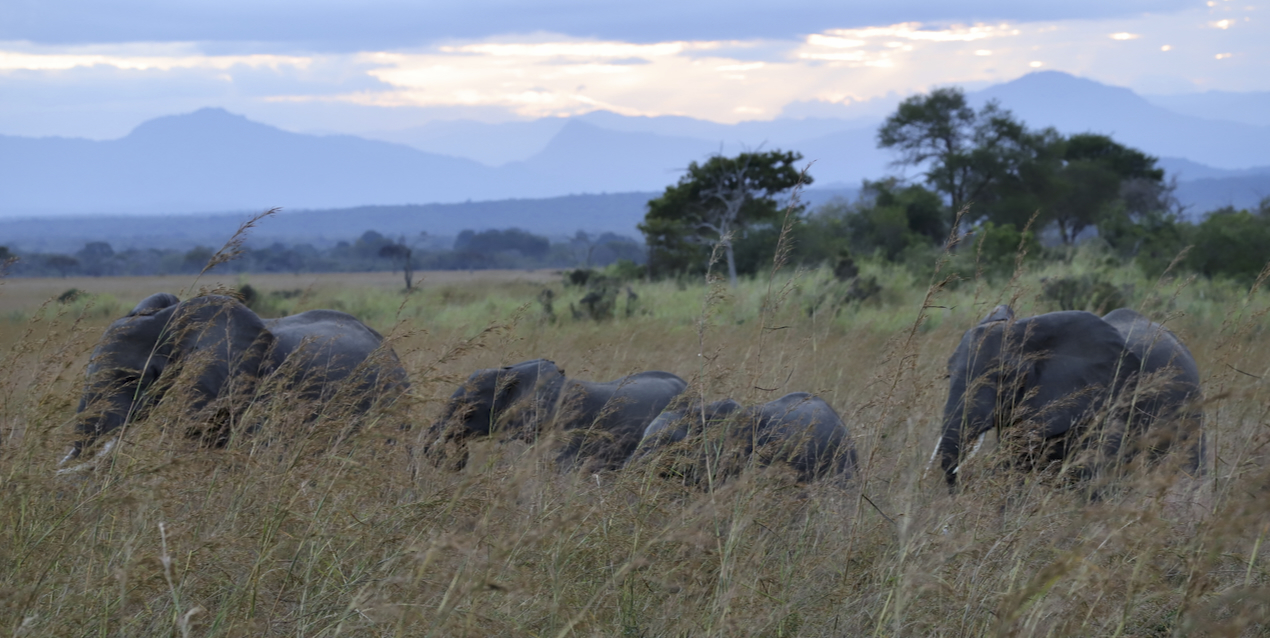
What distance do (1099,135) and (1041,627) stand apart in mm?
40863

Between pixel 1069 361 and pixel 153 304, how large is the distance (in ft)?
15.4

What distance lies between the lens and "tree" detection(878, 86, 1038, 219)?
31078mm

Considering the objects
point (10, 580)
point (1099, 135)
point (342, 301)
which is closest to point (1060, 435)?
point (10, 580)

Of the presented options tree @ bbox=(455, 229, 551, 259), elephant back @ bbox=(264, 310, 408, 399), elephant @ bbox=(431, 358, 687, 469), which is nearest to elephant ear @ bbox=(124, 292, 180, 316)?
elephant back @ bbox=(264, 310, 408, 399)

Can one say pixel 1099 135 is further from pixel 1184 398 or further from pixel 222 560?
pixel 222 560

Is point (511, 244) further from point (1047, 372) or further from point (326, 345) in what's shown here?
point (1047, 372)

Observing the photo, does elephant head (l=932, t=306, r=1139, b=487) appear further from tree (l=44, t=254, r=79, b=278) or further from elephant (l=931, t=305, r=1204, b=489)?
tree (l=44, t=254, r=79, b=278)

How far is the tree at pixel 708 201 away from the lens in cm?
2464

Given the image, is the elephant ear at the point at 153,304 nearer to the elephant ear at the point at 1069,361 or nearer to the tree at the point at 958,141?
the elephant ear at the point at 1069,361

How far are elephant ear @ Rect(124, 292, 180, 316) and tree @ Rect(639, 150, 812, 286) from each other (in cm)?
1971

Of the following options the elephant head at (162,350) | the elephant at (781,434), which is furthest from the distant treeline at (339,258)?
the elephant at (781,434)

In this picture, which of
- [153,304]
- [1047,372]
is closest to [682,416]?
[1047,372]

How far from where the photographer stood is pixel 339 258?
87812 mm

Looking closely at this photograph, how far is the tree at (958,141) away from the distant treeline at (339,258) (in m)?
18.8
